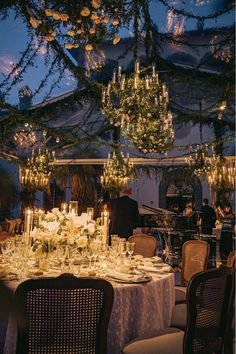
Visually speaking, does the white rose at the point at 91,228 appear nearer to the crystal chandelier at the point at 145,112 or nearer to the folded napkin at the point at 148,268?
the folded napkin at the point at 148,268

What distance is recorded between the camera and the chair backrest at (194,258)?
4383 millimetres

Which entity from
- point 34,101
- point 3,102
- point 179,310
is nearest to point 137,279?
point 179,310

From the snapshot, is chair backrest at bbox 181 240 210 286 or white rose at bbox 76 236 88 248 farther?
chair backrest at bbox 181 240 210 286

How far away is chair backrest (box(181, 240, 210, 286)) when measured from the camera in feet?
14.4

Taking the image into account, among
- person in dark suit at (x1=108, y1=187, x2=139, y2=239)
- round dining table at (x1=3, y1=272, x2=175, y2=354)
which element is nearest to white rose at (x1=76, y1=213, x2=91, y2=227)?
round dining table at (x1=3, y1=272, x2=175, y2=354)

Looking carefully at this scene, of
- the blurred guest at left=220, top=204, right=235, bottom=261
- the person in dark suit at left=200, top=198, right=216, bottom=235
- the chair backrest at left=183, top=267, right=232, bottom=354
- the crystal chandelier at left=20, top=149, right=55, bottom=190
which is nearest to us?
the chair backrest at left=183, top=267, right=232, bottom=354

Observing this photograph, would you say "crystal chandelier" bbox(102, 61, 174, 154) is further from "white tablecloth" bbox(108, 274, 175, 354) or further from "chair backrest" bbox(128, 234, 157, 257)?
"white tablecloth" bbox(108, 274, 175, 354)

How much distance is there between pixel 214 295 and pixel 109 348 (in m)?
0.88

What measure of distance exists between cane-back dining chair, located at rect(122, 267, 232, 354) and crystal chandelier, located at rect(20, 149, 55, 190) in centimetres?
618

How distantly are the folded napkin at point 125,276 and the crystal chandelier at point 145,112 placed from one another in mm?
1649

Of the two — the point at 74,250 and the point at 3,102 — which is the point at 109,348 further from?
the point at 3,102

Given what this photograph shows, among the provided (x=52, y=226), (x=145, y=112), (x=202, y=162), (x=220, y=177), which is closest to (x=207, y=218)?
(x=220, y=177)

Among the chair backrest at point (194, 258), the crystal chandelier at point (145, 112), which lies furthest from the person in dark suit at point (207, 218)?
the crystal chandelier at point (145, 112)

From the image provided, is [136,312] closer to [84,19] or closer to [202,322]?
[202,322]
